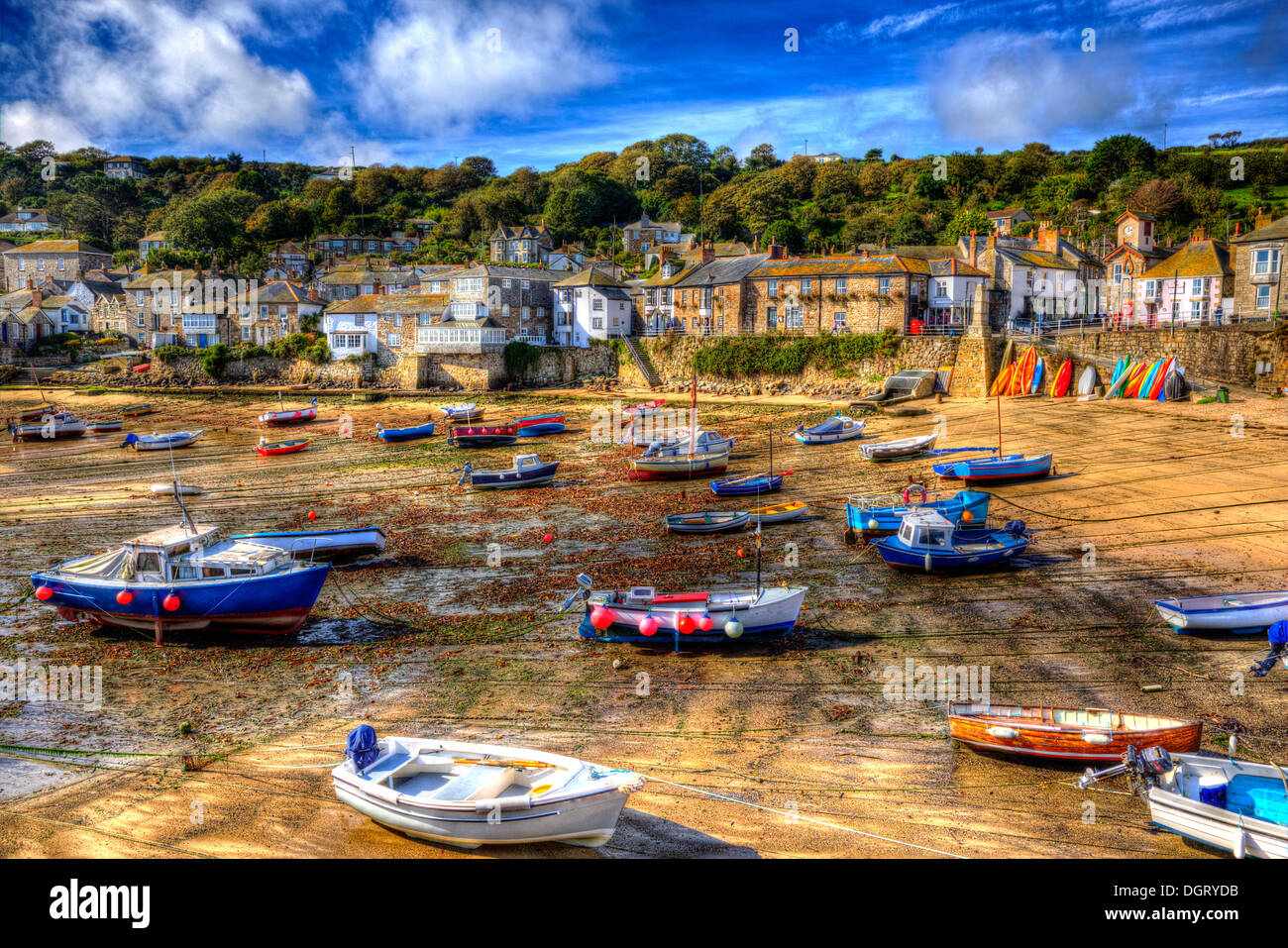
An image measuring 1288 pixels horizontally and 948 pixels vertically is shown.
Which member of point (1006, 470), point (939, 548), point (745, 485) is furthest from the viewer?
point (745, 485)

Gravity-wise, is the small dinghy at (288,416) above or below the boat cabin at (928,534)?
above

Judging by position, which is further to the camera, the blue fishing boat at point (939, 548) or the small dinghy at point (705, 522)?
the small dinghy at point (705, 522)

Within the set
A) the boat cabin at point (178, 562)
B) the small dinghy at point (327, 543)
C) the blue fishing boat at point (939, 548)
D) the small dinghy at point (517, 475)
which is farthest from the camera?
the small dinghy at point (517, 475)

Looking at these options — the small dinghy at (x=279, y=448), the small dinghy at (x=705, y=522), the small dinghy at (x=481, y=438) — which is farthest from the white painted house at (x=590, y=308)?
the small dinghy at (x=705, y=522)

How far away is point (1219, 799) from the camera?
10.0 m

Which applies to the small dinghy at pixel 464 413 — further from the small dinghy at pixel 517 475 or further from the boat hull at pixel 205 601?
the boat hull at pixel 205 601

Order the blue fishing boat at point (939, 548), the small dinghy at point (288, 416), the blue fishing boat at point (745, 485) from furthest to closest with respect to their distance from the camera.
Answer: the small dinghy at point (288, 416)
the blue fishing boat at point (745, 485)
the blue fishing boat at point (939, 548)

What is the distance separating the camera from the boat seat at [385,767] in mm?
10555

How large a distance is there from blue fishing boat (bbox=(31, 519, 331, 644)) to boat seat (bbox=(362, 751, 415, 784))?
26.8 feet

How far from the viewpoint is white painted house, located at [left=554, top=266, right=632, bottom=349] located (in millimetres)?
64000

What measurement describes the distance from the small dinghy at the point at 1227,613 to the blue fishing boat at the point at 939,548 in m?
4.50

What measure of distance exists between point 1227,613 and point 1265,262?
33.5 m

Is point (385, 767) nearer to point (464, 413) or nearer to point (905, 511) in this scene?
point (905, 511)

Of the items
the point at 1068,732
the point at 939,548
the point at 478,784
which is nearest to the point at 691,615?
the point at 478,784
